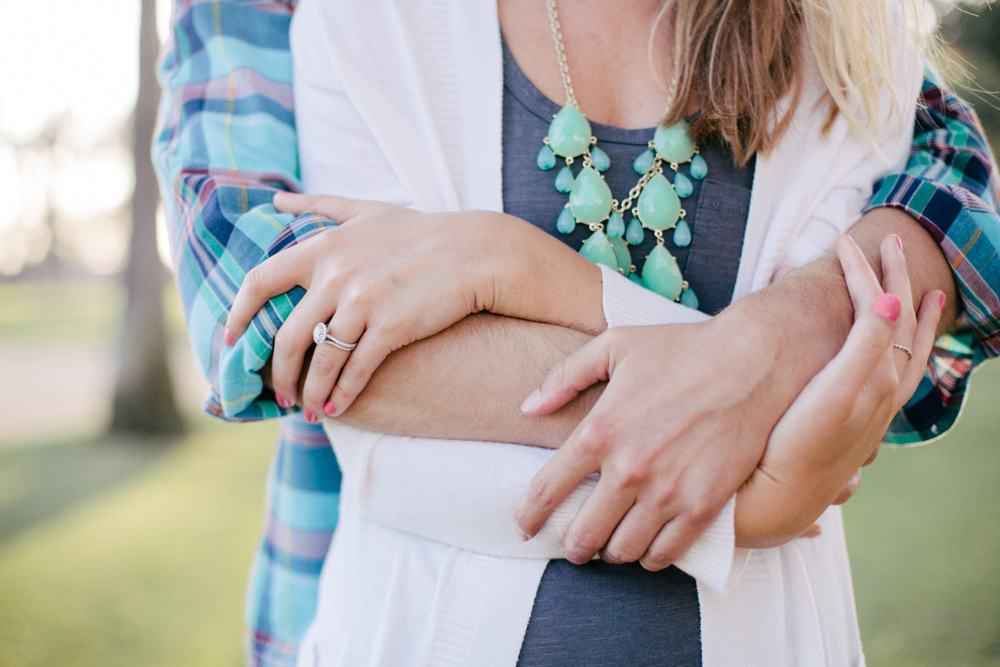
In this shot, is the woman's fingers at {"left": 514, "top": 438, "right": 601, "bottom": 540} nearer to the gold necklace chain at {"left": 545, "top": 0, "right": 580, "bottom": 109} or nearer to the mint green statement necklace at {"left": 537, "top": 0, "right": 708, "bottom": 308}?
the mint green statement necklace at {"left": 537, "top": 0, "right": 708, "bottom": 308}

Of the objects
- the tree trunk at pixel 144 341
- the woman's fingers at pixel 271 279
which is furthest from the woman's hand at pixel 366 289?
the tree trunk at pixel 144 341

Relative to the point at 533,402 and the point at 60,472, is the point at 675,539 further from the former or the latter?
the point at 60,472

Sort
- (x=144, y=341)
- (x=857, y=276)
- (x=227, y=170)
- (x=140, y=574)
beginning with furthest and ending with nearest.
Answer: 1. (x=144, y=341)
2. (x=140, y=574)
3. (x=227, y=170)
4. (x=857, y=276)

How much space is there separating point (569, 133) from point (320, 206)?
40cm

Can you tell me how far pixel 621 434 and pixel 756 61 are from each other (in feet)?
2.23

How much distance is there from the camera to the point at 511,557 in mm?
874

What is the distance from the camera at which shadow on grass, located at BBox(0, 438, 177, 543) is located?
169 inches

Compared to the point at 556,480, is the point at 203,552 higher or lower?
lower

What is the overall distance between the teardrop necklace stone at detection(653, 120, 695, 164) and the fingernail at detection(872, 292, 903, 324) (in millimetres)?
405

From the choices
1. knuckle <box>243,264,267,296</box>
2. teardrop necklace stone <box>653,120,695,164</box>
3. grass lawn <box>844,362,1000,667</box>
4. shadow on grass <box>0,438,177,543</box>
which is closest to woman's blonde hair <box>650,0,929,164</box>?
teardrop necklace stone <box>653,120,695,164</box>

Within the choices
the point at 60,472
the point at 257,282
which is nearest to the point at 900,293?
the point at 257,282

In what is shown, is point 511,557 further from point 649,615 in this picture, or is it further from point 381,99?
point 381,99

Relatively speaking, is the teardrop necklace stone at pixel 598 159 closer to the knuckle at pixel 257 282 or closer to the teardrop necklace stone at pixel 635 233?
the teardrop necklace stone at pixel 635 233

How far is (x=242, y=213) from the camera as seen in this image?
955 millimetres
